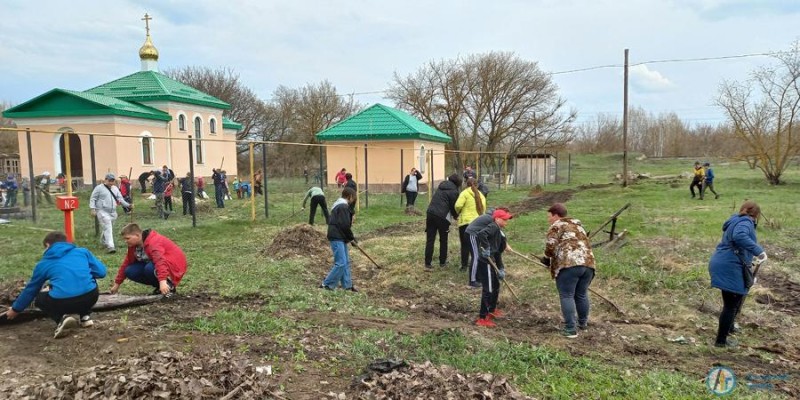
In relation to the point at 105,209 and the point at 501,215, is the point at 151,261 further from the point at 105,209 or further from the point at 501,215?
the point at 105,209

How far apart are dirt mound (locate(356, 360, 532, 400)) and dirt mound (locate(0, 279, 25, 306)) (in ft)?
14.6

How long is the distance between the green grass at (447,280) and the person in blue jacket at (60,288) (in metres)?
0.89

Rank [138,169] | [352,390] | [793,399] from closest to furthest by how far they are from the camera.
Result: [352,390] → [793,399] → [138,169]

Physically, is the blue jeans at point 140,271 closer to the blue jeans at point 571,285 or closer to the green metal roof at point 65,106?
the blue jeans at point 571,285

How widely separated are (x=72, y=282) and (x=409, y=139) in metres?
20.5

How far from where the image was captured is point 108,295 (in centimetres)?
589

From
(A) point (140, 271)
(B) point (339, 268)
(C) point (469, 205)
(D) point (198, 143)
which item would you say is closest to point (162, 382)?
(A) point (140, 271)

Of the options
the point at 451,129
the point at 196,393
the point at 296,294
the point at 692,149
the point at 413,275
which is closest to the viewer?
the point at 196,393

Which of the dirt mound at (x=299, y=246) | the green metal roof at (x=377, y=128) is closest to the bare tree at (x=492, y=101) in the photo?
the green metal roof at (x=377, y=128)

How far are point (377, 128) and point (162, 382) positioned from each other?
22.4 metres

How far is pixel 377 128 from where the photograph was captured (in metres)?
25.2

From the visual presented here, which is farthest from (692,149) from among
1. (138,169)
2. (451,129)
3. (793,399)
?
(793,399)

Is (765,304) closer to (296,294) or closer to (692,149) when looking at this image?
(296,294)

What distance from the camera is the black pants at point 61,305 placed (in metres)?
4.75
